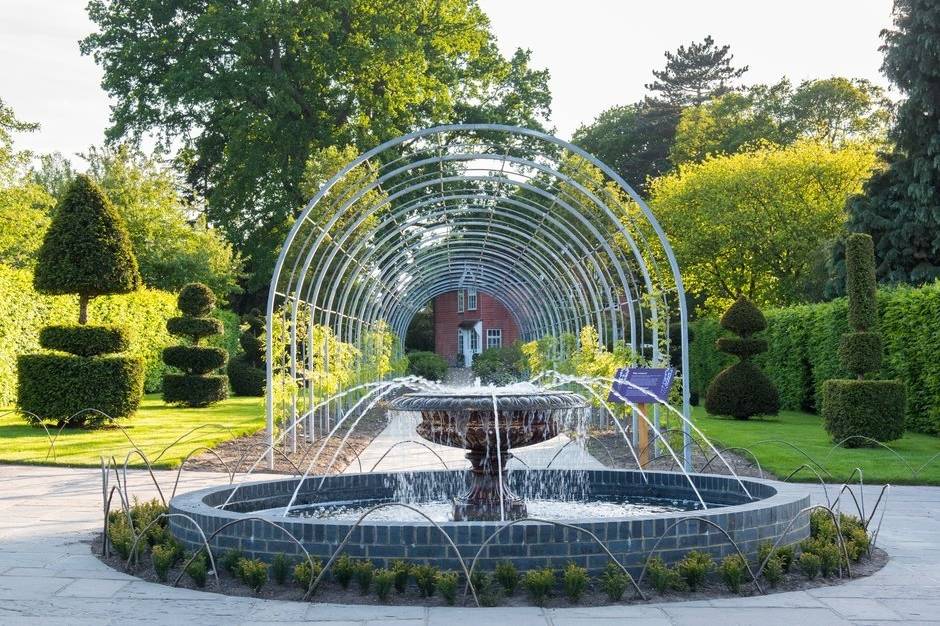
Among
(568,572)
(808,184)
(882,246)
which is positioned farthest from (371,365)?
(568,572)

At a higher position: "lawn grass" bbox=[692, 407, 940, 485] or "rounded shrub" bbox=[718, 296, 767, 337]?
"rounded shrub" bbox=[718, 296, 767, 337]

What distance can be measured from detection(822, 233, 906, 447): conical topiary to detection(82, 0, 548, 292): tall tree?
16259 mm

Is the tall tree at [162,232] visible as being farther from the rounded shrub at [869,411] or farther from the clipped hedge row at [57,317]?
the rounded shrub at [869,411]

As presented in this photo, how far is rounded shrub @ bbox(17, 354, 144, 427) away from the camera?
15844 millimetres

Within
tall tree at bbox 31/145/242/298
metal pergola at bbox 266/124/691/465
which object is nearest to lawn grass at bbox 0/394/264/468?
metal pergola at bbox 266/124/691/465

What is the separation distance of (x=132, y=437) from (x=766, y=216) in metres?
22.1

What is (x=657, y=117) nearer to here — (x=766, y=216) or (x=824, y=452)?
(x=766, y=216)

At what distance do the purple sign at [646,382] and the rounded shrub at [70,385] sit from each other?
326 inches

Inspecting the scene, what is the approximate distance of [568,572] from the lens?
5.62 meters

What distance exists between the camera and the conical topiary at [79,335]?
15852mm

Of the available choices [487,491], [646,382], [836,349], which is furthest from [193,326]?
[487,491]

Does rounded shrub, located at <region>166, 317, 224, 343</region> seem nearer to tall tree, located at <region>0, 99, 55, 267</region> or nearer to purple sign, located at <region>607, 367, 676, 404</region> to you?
tall tree, located at <region>0, 99, 55, 267</region>

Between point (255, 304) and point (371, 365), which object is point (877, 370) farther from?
point (255, 304)

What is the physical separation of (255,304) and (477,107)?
500 inches
